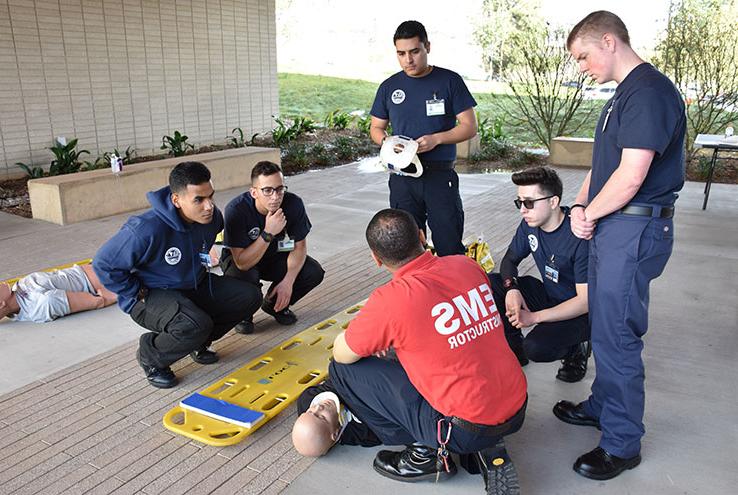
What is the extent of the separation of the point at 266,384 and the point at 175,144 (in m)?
7.52

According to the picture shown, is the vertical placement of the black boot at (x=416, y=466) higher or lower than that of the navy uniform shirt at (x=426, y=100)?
lower

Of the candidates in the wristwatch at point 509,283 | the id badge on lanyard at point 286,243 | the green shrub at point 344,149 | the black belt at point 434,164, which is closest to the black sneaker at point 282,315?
the id badge on lanyard at point 286,243


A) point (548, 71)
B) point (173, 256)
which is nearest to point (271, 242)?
point (173, 256)

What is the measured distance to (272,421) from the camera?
294cm

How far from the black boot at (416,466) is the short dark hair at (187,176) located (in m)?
1.62

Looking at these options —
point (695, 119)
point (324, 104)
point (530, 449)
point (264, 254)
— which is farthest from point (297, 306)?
point (324, 104)

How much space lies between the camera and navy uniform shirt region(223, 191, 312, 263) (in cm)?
369

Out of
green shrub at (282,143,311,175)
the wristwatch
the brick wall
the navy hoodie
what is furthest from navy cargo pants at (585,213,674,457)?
the brick wall

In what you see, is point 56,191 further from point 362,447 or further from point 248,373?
point 362,447

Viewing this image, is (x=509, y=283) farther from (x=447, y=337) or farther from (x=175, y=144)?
(x=175, y=144)

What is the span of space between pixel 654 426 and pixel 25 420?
2.94 m

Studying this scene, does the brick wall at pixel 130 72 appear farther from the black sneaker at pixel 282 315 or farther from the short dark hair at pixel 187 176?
the short dark hair at pixel 187 176

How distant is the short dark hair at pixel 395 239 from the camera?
225cm

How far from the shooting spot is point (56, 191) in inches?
251
